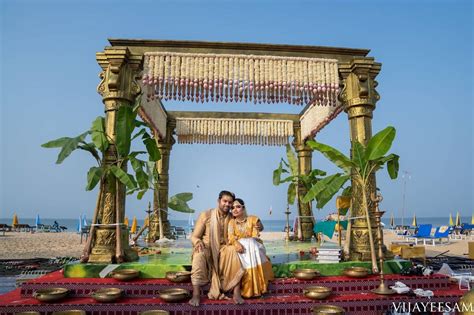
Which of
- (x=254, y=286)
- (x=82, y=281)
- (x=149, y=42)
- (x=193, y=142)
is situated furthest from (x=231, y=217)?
(x=193, y=142)

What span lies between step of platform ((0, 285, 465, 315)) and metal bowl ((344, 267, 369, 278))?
44 centimetres

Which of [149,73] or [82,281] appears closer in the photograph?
[82,281]

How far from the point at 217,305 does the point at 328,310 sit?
153 cm

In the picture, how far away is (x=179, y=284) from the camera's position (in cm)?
501

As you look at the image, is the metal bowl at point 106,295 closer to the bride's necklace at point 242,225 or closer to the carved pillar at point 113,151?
the carved pillar at point 113,151

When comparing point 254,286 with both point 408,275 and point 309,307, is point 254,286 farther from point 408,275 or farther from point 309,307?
point 408,275

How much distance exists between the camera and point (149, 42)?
6562mm

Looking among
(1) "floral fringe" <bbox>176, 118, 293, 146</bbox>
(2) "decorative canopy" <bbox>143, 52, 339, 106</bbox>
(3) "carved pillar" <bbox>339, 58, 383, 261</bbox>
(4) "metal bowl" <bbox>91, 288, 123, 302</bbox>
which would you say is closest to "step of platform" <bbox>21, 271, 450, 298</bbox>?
(4) "metal bowl" <bbox>91, 288, 123, 302</bbox>

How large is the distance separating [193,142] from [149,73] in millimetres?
4938

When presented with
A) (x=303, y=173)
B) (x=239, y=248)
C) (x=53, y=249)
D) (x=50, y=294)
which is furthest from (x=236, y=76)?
(x=53, y=249)

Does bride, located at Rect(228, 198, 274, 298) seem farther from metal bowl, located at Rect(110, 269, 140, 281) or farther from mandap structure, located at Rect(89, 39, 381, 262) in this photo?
mandap structure, located at Rect(89, 39, 381, 262)

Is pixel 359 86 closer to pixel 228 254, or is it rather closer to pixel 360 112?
pixel 360 112

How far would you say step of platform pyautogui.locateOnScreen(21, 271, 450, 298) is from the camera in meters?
4.93

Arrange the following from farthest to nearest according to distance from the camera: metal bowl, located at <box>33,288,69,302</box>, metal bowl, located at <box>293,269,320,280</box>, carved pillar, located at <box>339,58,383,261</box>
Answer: carved pillar, located at <box>339,58,383,261</box>, metal bowl, located at <box>293,269,320,280</box>, metal bowl, located at <box>33,288,69,302</box>
